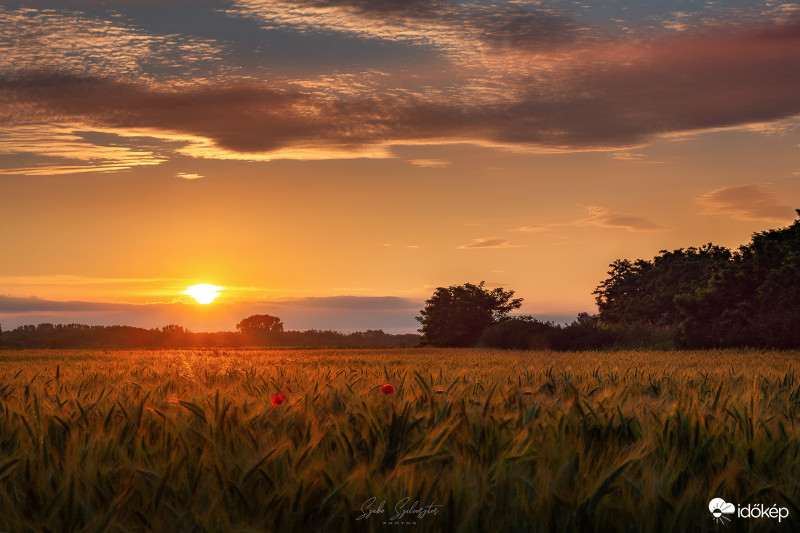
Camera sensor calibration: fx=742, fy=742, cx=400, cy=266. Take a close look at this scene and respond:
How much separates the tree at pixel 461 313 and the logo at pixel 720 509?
4990cm

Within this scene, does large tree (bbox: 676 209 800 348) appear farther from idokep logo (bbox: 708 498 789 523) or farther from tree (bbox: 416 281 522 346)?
idokep logo (bbox: 708 498 789 523)

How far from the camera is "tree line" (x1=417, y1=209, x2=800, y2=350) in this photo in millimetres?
31578

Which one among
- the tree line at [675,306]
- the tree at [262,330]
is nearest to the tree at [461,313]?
the tree line at [675,306]

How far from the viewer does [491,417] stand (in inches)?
173

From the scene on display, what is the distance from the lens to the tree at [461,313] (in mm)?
53750

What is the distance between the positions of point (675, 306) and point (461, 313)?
15090 mm

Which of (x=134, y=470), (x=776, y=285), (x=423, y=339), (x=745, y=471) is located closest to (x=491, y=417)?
(x=745, y=471)

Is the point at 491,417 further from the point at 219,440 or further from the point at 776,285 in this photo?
the point at 776,285

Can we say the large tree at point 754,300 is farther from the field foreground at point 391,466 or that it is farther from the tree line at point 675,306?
the field foreground at point 391,466

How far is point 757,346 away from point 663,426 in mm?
31076

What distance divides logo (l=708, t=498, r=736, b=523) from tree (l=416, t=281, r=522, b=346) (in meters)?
49.9

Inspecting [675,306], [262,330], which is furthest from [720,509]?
[262,330]
